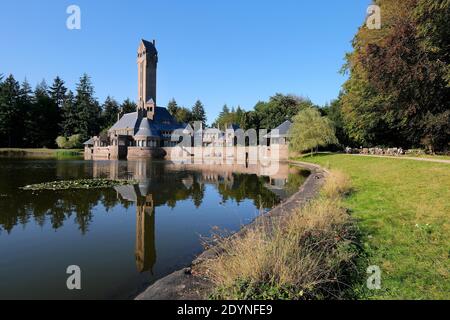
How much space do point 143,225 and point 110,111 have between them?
98841 mm

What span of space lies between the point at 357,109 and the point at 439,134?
13688mm

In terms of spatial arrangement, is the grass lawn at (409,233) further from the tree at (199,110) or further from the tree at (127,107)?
the tree at (199,110)

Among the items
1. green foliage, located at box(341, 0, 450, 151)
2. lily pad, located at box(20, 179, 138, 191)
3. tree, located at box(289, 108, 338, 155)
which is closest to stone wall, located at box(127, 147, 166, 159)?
tree, located at box(289, 108, 338, 155)

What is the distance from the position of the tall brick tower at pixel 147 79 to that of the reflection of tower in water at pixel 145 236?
64.4 meters

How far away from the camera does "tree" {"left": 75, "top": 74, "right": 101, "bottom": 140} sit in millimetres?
86562

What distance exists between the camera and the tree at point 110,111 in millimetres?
97500

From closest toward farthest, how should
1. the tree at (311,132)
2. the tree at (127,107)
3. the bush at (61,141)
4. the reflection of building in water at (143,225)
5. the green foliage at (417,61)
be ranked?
the reflection of building in water at (143,225) → the green foliage at (417,61) → the tree at (311,132) → the bush at (61,141) → the tree at (127,107)

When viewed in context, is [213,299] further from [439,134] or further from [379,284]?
[439,134]

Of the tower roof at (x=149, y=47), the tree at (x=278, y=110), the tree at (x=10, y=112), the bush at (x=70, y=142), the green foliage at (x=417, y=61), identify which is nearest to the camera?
the green foliage at (x=417, y=61)

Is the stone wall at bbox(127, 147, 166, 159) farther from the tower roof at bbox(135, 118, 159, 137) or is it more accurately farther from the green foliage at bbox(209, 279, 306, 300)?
the green foliage at bbox(209, 279, 306, 300)

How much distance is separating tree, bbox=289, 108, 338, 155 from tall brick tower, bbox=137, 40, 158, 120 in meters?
40.5

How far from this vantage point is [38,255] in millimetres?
7555

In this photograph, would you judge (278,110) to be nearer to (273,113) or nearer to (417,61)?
(273,113)

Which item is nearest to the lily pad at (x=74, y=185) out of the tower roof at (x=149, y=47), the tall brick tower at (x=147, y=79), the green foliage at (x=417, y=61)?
the green foliage at (x=417, y=61)
